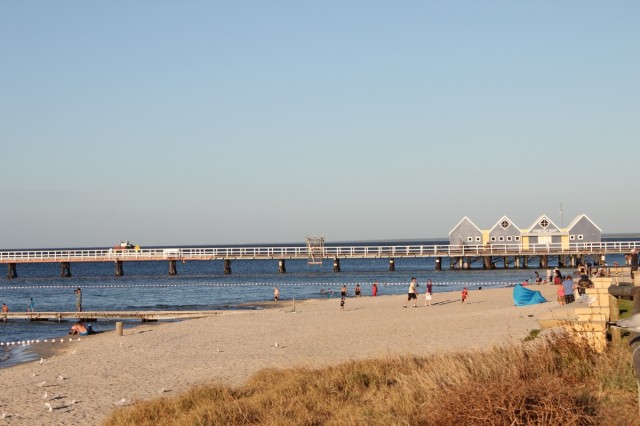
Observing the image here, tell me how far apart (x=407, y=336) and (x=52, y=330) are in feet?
62.1

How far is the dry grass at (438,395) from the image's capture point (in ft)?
27.0

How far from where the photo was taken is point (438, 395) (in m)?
9.55

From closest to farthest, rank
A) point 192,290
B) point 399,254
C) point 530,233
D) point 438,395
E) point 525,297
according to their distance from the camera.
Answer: point 438,395, point 525,297, point 192,290, point 399,254, point 530,233

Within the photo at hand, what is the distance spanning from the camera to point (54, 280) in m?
83.3

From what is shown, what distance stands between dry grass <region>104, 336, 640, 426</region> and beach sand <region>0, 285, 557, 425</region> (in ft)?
7.22

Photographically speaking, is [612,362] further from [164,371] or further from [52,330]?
[52,330]

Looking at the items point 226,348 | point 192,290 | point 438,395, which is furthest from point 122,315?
point 438,395

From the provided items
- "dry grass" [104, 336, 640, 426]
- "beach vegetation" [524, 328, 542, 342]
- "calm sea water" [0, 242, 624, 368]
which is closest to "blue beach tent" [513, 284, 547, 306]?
"beach vegetation" [524, 328, 542, 342]

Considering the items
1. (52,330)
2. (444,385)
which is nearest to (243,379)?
(444,385)

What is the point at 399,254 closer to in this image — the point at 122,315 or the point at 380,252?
the point at 380,252

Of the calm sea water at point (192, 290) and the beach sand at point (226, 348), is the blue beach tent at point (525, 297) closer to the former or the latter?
the beach sand at point (226, 348)

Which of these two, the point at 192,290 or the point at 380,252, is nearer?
the point at 192,290

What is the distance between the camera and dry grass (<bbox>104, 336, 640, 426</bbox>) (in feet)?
27.0

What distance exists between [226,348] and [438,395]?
15690mm
